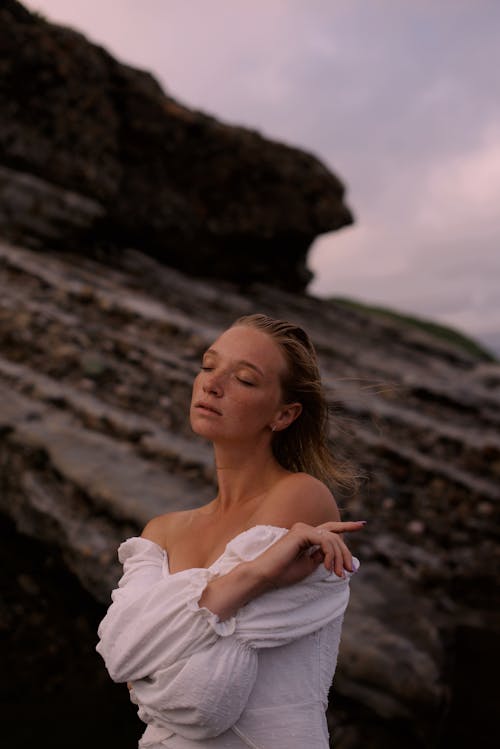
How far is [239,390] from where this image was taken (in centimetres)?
227

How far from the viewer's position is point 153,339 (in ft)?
27.6

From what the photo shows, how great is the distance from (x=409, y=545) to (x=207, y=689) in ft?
16.4

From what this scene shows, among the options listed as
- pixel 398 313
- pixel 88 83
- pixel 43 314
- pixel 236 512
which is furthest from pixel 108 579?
pixel 398 313

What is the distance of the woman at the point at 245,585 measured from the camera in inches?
77.8

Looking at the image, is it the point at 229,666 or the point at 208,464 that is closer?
the point at 229,666

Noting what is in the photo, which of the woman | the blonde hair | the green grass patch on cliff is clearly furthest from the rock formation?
the green grass patch on cliff

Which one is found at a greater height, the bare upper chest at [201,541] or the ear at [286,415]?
the ear at [286,415]

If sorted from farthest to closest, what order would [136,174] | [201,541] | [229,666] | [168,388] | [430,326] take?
[430,326] < [136,174] < [168,388] < [201,541] < [229,666]

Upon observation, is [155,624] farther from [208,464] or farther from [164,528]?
[208,464]

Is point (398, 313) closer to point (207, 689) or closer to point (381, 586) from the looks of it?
point (381, 586)

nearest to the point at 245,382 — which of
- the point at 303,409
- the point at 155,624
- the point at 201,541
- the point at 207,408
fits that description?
the point at 207,408

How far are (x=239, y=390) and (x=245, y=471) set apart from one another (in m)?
0.29

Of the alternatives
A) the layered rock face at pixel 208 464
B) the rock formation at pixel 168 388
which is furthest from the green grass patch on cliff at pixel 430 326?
the layered rock face at pixel 208 464

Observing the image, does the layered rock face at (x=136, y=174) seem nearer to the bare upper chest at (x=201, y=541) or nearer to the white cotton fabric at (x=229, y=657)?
the bare upper chest at (x=201, y=541)
